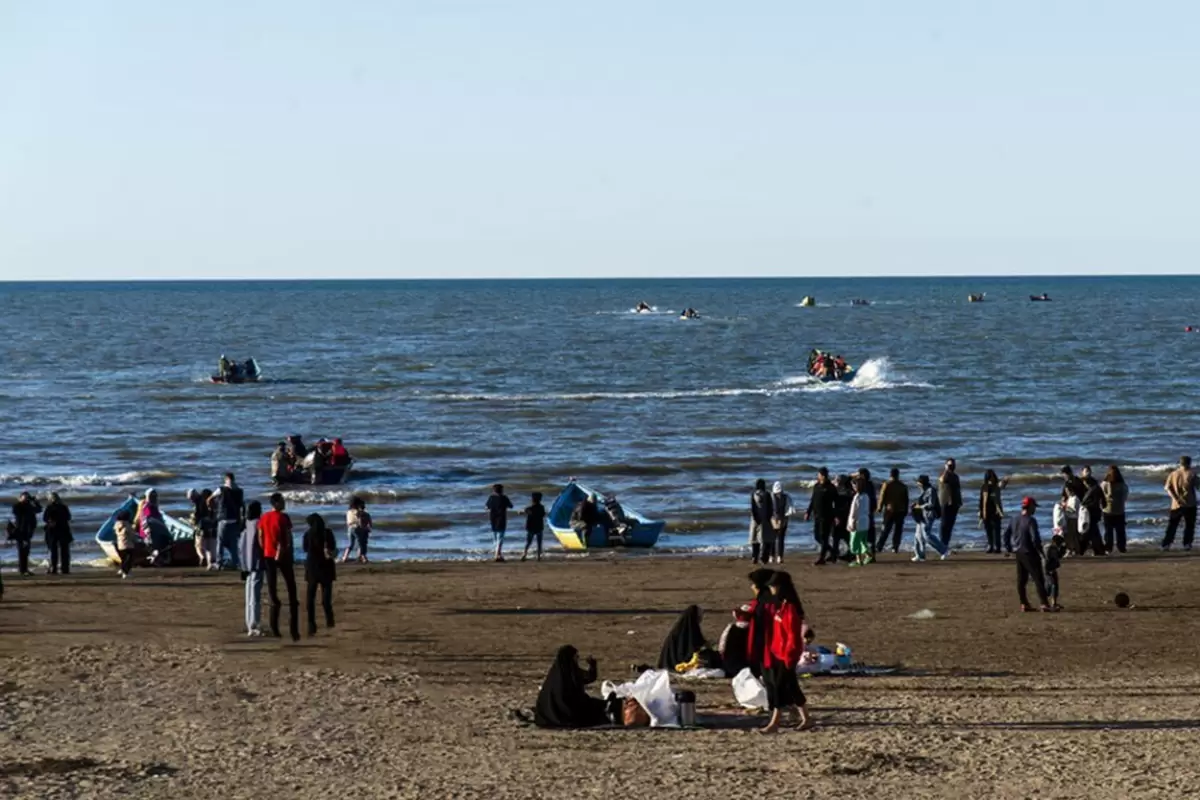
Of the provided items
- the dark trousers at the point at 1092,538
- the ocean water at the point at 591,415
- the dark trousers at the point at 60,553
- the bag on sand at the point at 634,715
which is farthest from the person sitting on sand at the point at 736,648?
the ocean water at the point at 591,415

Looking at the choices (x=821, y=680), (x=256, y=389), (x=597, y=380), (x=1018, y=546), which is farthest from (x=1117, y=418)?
(x=821, y=680)

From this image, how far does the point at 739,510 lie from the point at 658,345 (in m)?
72.1

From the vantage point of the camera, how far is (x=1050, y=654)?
19781 millimetres

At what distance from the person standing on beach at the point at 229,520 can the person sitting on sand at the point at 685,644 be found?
33.2 feet

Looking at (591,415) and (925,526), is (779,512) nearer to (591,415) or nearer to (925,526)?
(925,526)

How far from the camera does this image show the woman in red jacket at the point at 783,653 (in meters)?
15.5

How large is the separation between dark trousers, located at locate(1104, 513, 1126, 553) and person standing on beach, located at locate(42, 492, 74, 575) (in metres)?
16.1

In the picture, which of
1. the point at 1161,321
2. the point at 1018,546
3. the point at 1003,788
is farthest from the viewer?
the point at 1161,321

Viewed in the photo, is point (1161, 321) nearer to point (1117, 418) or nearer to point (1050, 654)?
point (1117, 418)

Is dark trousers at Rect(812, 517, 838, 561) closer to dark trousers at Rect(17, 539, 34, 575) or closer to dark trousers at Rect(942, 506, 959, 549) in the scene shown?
dark trousers at Rect(942, 506, 959, 549)

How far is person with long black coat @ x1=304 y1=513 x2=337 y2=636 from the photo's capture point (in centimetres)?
1956

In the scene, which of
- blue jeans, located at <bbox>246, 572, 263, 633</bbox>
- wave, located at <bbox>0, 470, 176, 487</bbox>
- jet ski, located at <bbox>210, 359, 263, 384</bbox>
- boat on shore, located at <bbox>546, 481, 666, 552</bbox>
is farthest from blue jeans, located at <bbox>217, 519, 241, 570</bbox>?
jet ski, located at <bbox>210, 359, 263, 384</bbox>

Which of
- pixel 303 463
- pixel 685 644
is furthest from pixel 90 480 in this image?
pixel 685 644

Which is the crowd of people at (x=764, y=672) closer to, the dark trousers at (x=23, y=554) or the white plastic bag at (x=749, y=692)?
the white plastic bag at (x=749, y=692)
